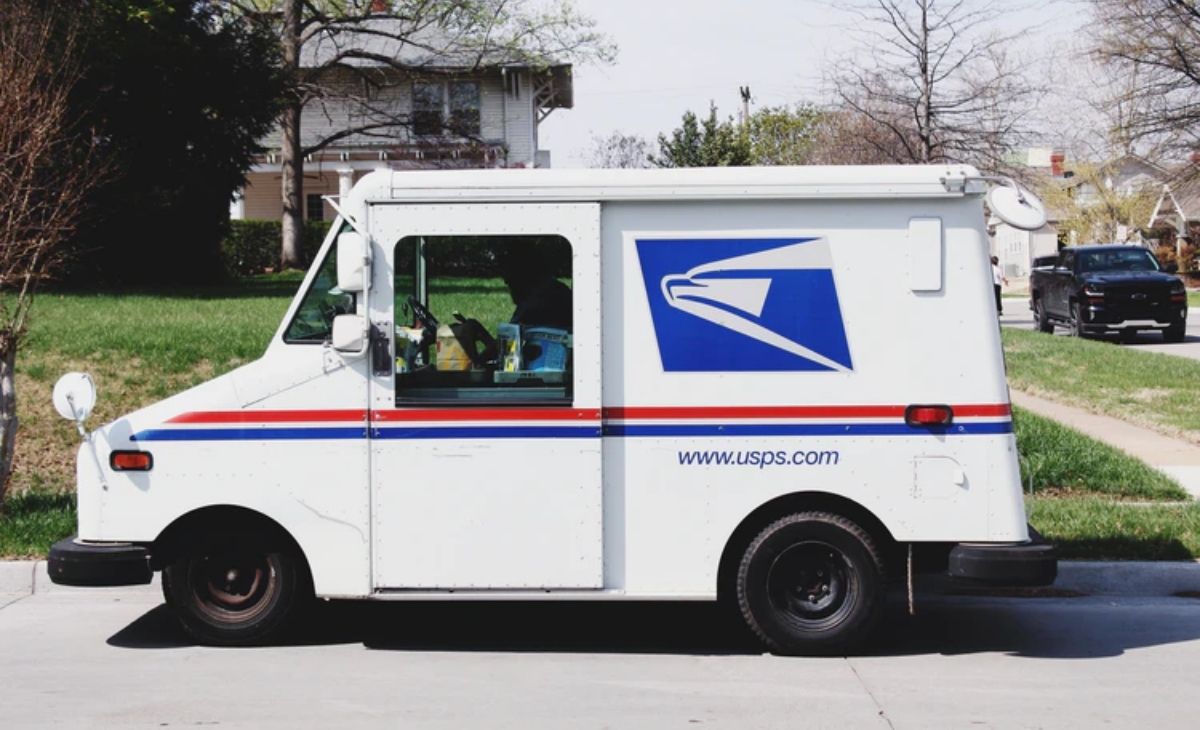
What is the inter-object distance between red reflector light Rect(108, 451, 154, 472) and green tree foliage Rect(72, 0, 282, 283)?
16147 millimetres

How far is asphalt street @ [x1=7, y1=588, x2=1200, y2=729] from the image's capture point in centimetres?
616

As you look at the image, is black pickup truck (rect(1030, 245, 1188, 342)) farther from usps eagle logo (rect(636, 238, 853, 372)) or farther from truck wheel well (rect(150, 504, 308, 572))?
truck wheel well (rect(150, 504, 308, 572))

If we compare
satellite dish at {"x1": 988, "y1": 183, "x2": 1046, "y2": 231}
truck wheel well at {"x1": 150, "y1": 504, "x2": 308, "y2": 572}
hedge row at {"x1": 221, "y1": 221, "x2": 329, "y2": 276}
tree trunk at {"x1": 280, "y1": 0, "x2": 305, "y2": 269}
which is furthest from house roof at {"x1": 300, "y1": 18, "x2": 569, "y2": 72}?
satellite dish at {"x1": 988, "y1": 183, "x2": 1046, "y2": 231}

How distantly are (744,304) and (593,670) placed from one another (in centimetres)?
193

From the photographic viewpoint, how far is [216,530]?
7.19m

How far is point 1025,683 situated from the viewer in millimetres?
6758

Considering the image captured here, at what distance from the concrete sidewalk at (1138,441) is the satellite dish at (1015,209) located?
15.0ft

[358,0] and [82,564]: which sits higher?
Result: [358,0]

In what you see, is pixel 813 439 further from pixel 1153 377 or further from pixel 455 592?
pixel 1153 377

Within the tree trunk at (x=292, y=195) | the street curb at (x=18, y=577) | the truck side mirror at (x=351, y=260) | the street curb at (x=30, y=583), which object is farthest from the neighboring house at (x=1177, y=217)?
the truck side mirror at (x=351, y=260)

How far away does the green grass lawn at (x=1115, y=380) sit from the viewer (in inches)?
601

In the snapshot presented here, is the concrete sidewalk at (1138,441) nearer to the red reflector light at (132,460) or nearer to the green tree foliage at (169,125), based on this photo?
the red reflector light at (132,460)

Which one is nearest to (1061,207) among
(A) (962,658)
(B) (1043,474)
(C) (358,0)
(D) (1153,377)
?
(C) (358,0)

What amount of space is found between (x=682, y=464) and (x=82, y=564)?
299 cm
